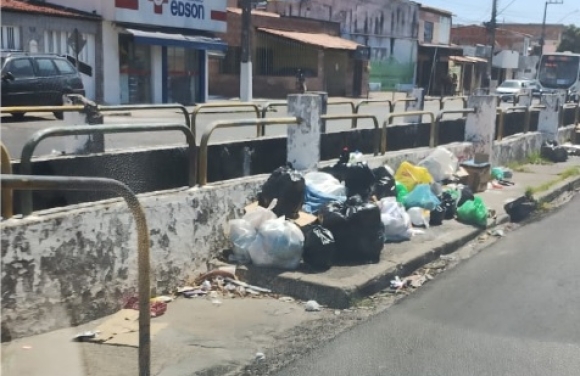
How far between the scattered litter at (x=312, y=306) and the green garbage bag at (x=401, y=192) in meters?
3.32

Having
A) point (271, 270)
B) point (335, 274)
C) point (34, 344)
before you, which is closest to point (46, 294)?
point (34, 344)

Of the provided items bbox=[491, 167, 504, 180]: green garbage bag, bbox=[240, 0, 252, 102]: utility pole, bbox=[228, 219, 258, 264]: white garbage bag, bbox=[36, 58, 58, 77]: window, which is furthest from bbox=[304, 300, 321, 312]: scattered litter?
bbox=[240, 0, 252, 102]: utility pole

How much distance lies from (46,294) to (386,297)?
2841 mm

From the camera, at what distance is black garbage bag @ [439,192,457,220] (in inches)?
352

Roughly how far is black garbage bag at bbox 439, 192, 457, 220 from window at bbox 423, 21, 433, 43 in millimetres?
50296

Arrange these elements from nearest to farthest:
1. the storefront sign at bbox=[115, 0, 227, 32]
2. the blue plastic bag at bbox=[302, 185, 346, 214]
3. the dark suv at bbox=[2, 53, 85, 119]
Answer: the blue plastic bag at bbox=[302, 185, 346, 214] < the dark suv at bbox=[2, 53, 85, 119] < the storefront sign at bbox=[115, 0, 227, 32]

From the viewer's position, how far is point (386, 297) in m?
6.09

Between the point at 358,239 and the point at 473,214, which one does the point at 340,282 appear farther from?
the point at 473,214

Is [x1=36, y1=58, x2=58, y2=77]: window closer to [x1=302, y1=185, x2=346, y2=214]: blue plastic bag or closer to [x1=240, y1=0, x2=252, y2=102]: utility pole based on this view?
[x1=240, y1=0, x2=252, y2=102]: utility pole

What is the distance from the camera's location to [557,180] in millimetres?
12633

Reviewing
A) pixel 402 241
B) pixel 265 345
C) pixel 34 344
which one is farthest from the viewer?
pixel 402 241

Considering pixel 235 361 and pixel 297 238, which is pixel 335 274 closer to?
pixel 297 238

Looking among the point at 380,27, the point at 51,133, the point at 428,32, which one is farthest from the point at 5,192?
the point at 428,32

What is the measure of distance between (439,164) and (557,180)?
3.56 meters
